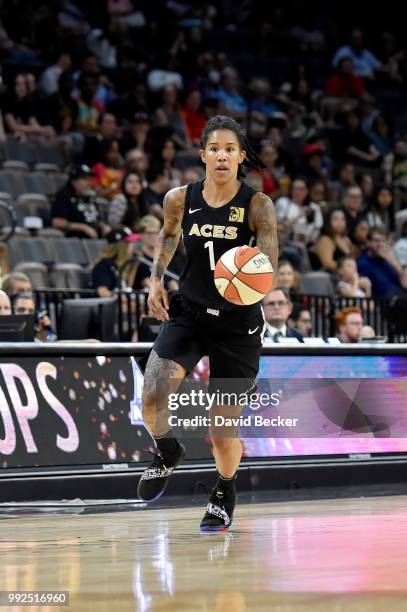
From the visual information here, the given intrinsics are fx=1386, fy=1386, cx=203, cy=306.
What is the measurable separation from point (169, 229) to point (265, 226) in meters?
0.70

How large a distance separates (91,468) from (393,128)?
46.6 feet

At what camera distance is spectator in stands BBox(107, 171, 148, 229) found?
16078 millimetres

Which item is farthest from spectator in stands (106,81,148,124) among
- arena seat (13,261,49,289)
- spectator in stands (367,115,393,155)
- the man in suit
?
the man in suit

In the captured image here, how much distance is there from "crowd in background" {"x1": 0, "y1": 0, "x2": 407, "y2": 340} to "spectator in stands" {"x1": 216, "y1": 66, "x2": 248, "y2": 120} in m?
0.03

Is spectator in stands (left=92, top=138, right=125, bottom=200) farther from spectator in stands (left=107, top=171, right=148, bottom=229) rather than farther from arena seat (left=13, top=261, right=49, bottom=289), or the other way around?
arena seat (left=13, top=261, right=49, bottom=289)

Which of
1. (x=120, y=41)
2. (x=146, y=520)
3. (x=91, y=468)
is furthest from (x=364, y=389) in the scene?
(x=120, y=41)

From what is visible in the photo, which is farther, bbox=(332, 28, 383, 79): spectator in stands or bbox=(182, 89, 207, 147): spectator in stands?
bbox=(332, 28, 383, 79): spectator in stands

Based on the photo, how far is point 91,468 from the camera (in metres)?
10.2

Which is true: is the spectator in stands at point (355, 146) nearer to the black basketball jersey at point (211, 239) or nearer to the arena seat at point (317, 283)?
the arena seat at point (317, 283)

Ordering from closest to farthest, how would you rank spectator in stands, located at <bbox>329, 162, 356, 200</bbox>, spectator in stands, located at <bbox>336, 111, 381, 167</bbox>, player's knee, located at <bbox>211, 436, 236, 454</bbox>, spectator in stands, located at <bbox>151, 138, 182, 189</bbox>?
player's knee, located at <bbox>211, 436, 236, 454</bbox>
spectator in stands, located at <bbox>151, 138, 182, 189</bbox>
spectator in stands, located at <bbox>329, 162, 356, 200</bbox>
spectator in stands, located at <bbox>336, 111, 381, 167</bbox>

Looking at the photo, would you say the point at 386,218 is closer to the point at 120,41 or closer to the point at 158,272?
the point at 120,41

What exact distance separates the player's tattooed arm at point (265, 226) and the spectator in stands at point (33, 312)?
421 centimetres

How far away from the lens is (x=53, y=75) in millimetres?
18156

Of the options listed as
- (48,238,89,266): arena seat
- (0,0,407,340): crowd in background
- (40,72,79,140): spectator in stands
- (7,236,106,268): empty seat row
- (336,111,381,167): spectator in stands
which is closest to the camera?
(7,236,106,268): empty seat row
